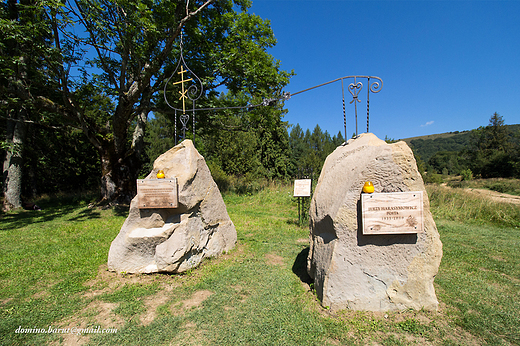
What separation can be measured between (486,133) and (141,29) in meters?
41.0

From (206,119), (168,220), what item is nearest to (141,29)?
(206,119)

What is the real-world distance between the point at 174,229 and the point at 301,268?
247 cm

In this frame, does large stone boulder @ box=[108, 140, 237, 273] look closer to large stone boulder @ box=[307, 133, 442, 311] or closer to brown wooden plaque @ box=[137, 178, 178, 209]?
brown wooden plaque @ box=[137, 178, 178, 209]

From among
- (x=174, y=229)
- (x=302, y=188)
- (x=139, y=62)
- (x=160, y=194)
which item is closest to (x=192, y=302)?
(x=174, y=229)

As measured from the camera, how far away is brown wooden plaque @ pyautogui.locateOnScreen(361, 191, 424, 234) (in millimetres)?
3168

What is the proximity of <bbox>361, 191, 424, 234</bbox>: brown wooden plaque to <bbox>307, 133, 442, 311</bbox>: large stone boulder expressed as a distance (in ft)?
0.38

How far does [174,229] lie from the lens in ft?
15.0

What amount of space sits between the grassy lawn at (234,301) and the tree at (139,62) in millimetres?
5248

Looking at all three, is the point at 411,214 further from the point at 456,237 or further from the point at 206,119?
the point at 206,119

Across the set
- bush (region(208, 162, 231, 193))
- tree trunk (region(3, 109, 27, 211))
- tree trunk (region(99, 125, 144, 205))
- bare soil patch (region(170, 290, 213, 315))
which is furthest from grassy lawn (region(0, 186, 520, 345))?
bush (region(208, 162, 231, 193))

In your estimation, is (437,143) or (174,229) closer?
(174,229)

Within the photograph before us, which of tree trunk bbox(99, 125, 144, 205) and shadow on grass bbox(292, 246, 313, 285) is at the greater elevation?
tree trunk bbox(99, 125, 144, 205)

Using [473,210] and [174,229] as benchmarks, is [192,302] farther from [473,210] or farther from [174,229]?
[473,210]

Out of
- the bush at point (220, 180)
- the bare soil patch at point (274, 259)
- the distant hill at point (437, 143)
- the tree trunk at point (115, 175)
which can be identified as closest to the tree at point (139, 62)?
the tree trunk at point (115, 175)
